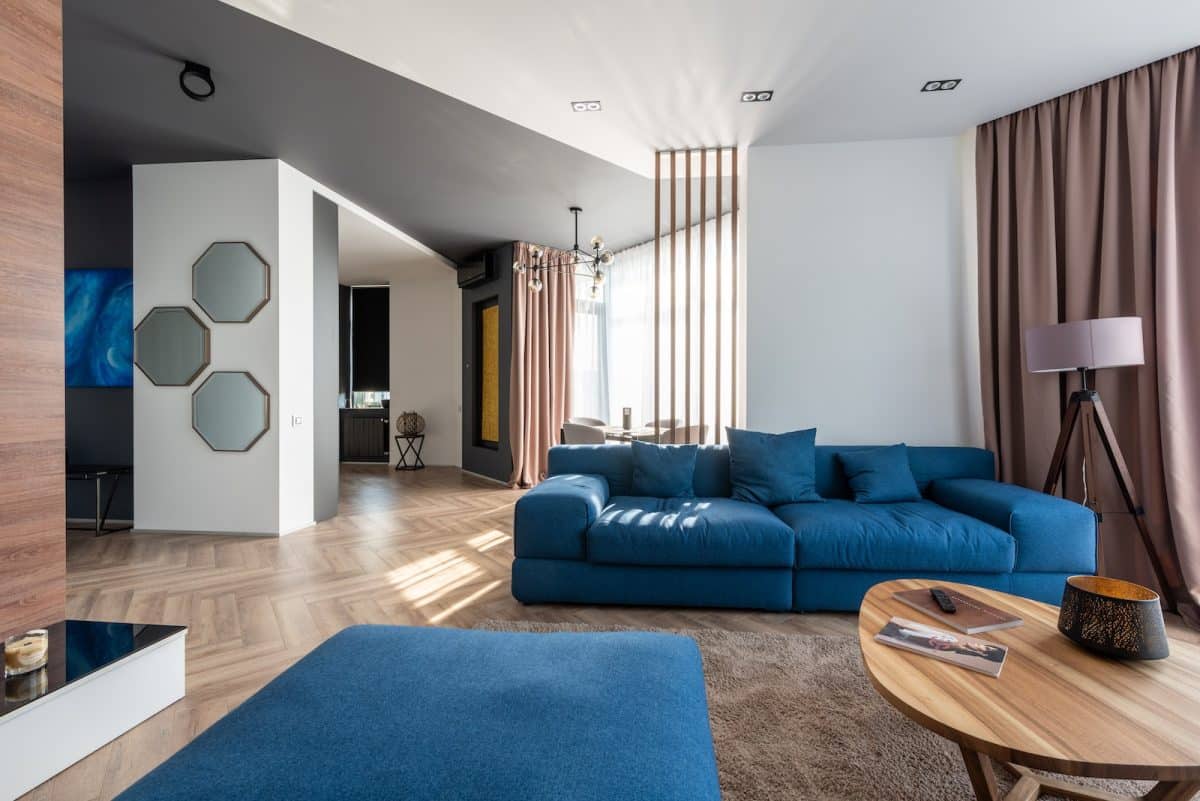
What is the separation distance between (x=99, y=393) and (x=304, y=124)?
2.91 m

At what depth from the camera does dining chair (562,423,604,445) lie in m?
5.41

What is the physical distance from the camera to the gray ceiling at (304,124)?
268 centimetres

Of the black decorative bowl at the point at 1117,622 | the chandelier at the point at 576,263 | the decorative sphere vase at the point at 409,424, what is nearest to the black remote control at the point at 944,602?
the black decorative bowl at the point at 1117,622

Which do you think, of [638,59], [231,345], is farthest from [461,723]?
[231,345]

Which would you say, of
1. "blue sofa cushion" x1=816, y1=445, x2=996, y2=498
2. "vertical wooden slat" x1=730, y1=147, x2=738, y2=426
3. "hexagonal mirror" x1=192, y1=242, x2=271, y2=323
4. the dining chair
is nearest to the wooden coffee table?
"blue sofa cushion" x1=816, y1=445, x2=996, y2=498

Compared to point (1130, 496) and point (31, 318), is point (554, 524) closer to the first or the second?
point (31, 318)

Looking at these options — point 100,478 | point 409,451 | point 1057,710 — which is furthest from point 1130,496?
point 409,451

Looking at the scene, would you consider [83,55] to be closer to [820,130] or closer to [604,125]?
[604,125]

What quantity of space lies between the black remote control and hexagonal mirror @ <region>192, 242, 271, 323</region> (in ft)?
14.7

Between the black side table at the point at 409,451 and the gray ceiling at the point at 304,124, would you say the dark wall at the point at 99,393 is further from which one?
the black side table at the point at 409,451

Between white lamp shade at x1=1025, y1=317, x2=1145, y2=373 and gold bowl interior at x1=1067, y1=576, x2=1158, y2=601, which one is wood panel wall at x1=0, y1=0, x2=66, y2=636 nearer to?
gold bowl interior at x1=1067, y1=576, x2=1158, y2=601

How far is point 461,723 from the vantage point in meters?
0.94

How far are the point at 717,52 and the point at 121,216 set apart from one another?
4.84 metres

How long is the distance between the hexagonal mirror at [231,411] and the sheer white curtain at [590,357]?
3.57 meters
